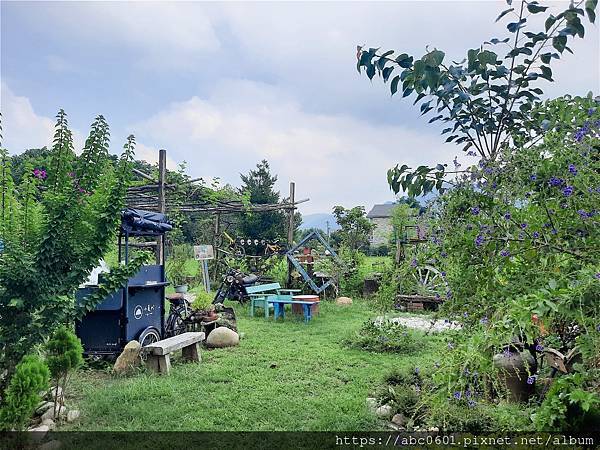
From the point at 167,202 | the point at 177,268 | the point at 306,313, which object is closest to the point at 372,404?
the point at 306,313

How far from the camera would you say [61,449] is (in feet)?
9.84

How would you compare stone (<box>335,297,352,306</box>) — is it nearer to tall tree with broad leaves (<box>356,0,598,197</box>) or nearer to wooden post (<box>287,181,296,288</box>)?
wooden post (<box>287,181,296,288</box>)

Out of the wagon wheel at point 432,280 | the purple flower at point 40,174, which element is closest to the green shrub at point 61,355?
the purple flower at point 40,174

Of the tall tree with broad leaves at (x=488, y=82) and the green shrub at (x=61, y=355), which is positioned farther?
the green shrub at (x=61, y=355)

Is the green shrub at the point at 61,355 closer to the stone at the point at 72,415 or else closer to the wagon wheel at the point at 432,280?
the stone at the point at 72,415

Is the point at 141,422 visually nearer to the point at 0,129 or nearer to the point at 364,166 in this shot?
the point at 0,129

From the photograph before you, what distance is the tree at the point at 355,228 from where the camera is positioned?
1380cm

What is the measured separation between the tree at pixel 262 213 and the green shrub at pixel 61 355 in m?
11.1

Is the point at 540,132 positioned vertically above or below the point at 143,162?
below

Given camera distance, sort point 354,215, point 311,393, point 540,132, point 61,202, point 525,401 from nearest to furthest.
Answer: point 540,132 → point 525,401 → point 61,202 → point 311,393 → point 354,215

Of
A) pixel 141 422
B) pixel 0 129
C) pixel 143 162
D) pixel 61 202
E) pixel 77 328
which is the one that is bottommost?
pixel 141 422

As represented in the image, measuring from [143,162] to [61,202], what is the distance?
60.8 feet

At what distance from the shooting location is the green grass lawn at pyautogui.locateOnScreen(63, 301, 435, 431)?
347cm

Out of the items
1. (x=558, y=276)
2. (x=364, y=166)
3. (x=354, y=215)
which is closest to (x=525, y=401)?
(x=558, y=276)
